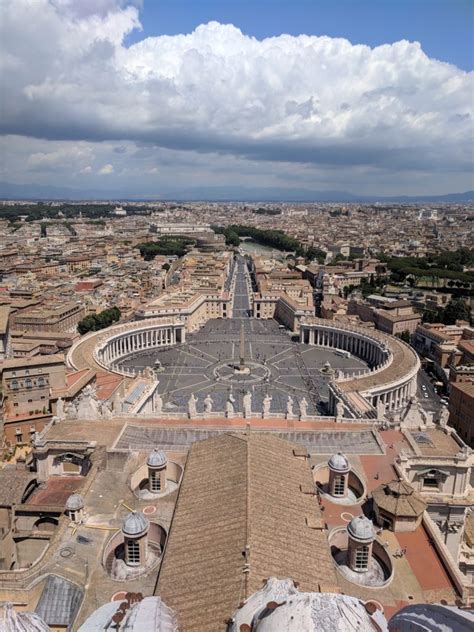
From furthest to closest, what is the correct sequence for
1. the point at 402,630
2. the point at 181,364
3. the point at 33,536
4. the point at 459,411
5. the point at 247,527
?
the point at 181,364 → the point at 459,411 → the point at 33,536 → the point at 247,527 → the point at 402,630

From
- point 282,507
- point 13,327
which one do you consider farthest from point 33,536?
point 13,327

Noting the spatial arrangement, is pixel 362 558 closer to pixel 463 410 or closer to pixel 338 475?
pixel 338 475

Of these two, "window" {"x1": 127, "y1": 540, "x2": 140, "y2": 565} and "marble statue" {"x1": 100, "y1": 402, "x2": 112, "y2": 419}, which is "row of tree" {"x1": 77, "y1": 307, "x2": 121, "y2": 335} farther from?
"window" {"x1": 127, "y1": 540, "x2": 140, "y2": 565}

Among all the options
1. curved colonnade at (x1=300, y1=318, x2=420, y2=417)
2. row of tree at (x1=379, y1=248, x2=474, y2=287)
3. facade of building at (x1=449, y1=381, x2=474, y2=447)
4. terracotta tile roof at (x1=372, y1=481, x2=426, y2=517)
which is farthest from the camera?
row of tree at (x1=379, y1=248, x2=474, y2=287)

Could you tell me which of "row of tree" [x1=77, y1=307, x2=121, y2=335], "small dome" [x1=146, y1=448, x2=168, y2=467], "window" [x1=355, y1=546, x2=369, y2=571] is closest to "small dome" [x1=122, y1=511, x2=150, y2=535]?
"small dome" [x1=146, y1=448, x2=168, y2=467]

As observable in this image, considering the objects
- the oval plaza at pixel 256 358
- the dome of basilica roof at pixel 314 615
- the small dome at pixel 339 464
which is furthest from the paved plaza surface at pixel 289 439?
the dome of basilica roof at pixel 314 615

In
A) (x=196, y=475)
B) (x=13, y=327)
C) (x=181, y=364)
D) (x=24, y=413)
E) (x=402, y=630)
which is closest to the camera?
(x=402, y=630)

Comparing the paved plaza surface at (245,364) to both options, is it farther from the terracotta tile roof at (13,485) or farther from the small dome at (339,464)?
the small dome at (339,464)

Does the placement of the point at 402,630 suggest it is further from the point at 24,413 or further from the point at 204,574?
the point at 24,413
